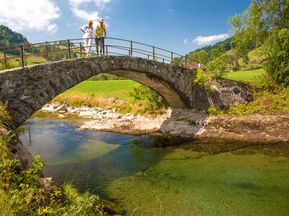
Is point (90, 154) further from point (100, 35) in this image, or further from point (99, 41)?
point (100, 35)

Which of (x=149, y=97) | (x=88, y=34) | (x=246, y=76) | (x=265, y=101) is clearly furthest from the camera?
(x=246, y=76)

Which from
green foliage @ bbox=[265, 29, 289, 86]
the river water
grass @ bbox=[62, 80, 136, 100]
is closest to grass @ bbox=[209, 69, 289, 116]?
green foliage @ bbox=[265, 29, 289, 86]

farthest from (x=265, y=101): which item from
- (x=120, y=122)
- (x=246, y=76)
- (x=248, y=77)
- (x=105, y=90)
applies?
(x=105, y=90)

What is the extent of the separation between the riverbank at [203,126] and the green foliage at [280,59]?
21.1 ft

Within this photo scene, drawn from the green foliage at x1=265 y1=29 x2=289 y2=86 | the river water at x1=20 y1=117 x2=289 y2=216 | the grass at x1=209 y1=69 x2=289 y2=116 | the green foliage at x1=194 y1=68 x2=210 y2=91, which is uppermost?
the green foliage at x1=265 y1=29 x2=289 y2=86

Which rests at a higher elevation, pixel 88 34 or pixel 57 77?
pixel 88 34

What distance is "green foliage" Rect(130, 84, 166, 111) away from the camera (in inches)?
1447

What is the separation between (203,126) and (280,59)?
1156 centimetres

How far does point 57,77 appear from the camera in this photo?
59.3ft

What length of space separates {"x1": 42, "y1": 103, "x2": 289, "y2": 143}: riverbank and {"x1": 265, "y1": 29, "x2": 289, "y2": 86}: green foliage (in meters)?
6.42

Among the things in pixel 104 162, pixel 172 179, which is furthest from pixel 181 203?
pixel 104 162

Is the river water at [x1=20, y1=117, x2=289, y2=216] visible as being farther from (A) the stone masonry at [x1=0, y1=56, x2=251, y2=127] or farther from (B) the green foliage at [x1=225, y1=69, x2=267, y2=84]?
(B) the green foliage at [x1=225, y1=69, x2=267, y2=84]

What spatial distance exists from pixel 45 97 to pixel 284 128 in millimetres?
20691

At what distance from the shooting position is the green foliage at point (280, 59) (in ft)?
104
